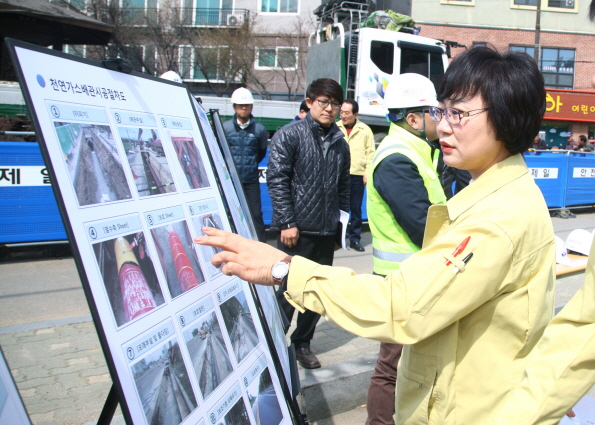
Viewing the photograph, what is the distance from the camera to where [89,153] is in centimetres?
130

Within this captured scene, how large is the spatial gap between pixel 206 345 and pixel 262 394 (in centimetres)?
33

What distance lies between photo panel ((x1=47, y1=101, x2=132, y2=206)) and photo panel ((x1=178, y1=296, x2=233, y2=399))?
384mm

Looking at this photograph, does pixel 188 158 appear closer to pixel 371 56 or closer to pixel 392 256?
pixel 392 256

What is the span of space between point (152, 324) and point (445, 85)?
1.07m

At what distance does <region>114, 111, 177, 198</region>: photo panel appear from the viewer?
4.73 ft

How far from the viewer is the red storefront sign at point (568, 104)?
1113 inches

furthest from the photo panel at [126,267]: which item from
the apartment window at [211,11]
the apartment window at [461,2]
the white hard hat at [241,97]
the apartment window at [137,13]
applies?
the apartment window at [461,2]

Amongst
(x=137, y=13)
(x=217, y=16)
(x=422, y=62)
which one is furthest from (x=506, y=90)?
(x=217, y=16)

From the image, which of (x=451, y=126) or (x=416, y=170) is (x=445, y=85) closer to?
(x=451, y=126)

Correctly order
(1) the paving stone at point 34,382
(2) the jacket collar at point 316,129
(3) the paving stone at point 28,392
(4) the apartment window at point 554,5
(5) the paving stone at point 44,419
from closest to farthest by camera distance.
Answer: (5) the paving stone at point 44,419, (3) the paving stone at point 28,392, (1) the paving stone at point 34,382, (2) the jacket collar at point 316,129, (4) the apartment window at point 554,5

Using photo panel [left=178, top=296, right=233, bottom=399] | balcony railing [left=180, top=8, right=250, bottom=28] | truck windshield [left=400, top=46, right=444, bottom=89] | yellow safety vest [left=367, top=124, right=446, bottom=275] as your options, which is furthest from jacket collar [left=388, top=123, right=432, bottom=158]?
balcony railing [left=180, top=8, right=250, bottom=28]

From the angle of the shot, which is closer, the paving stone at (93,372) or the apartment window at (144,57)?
the paving stone at (93,372)

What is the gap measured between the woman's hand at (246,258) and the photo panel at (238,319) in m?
0.23

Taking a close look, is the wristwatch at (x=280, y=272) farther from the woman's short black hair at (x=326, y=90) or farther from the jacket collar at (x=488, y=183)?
the woman's short black hair at (x=326, y=90)
